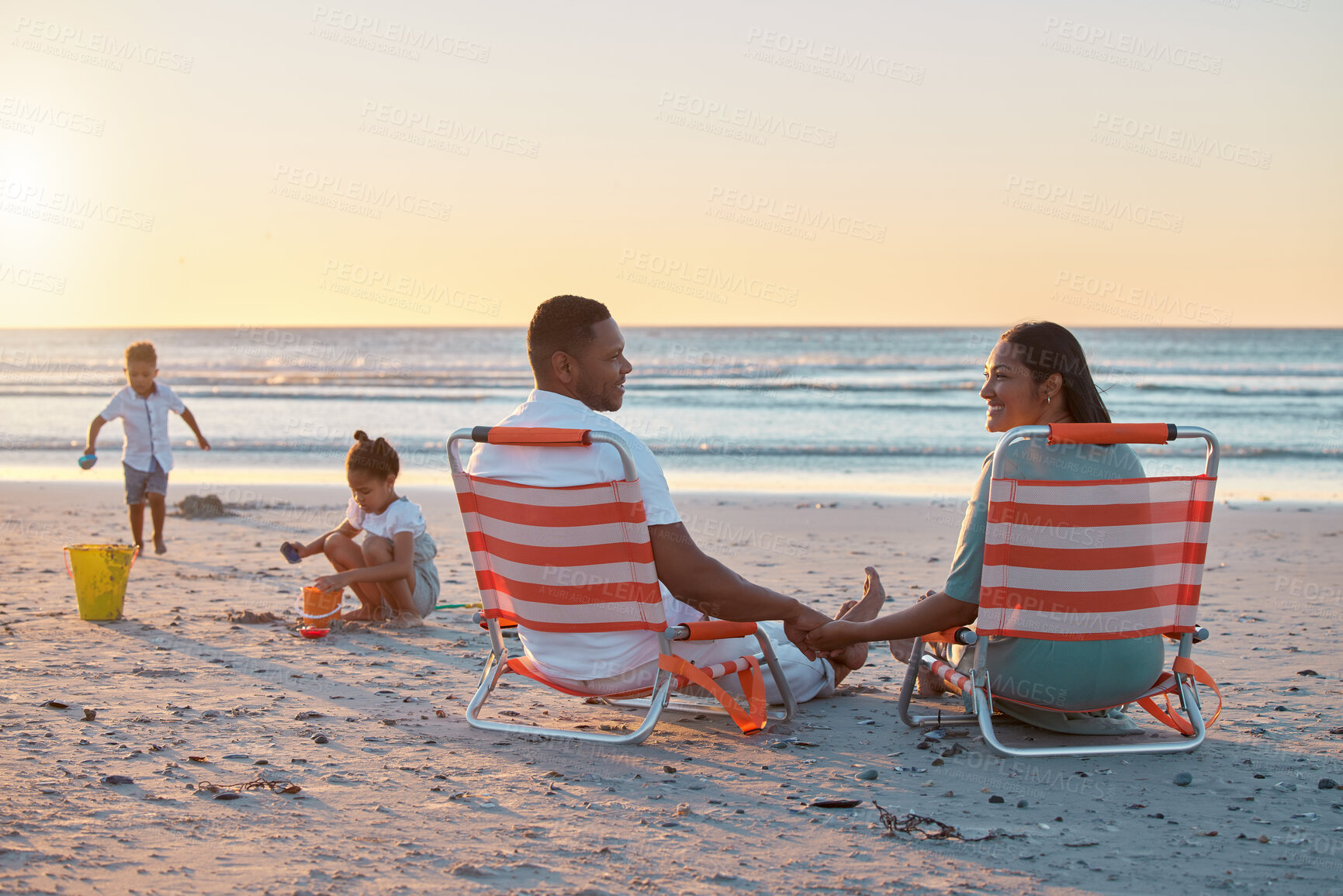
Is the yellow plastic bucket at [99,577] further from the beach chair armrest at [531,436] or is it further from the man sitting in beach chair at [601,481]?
the beach chair armrest at [531,436]

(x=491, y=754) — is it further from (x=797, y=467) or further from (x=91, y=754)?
(x=797, y=467)

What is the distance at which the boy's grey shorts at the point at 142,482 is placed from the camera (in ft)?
26.5

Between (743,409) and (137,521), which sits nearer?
(137,521)

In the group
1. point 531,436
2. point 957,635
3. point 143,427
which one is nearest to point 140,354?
point 143,427

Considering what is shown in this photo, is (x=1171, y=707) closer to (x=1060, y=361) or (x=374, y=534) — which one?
(x=1060, y=361)

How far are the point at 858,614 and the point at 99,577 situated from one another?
3.91 metres

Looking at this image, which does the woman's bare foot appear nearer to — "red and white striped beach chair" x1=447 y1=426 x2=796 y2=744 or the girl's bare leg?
"red and white striped beach chair" x1=447 y1=426 x2=796 y2=744

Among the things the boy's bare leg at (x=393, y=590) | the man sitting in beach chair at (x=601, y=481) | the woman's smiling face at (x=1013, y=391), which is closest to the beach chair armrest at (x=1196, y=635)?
the woman's smiling face at (x=1013, y=391)

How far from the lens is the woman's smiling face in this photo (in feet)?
12.1

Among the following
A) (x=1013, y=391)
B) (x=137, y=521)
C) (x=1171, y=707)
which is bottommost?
(x=137, y=521)

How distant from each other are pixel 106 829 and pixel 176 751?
710mm

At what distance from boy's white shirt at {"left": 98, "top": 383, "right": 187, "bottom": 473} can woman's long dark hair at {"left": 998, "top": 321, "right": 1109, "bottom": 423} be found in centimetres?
646

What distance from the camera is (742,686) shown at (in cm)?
399

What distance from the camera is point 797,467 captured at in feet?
49.4
